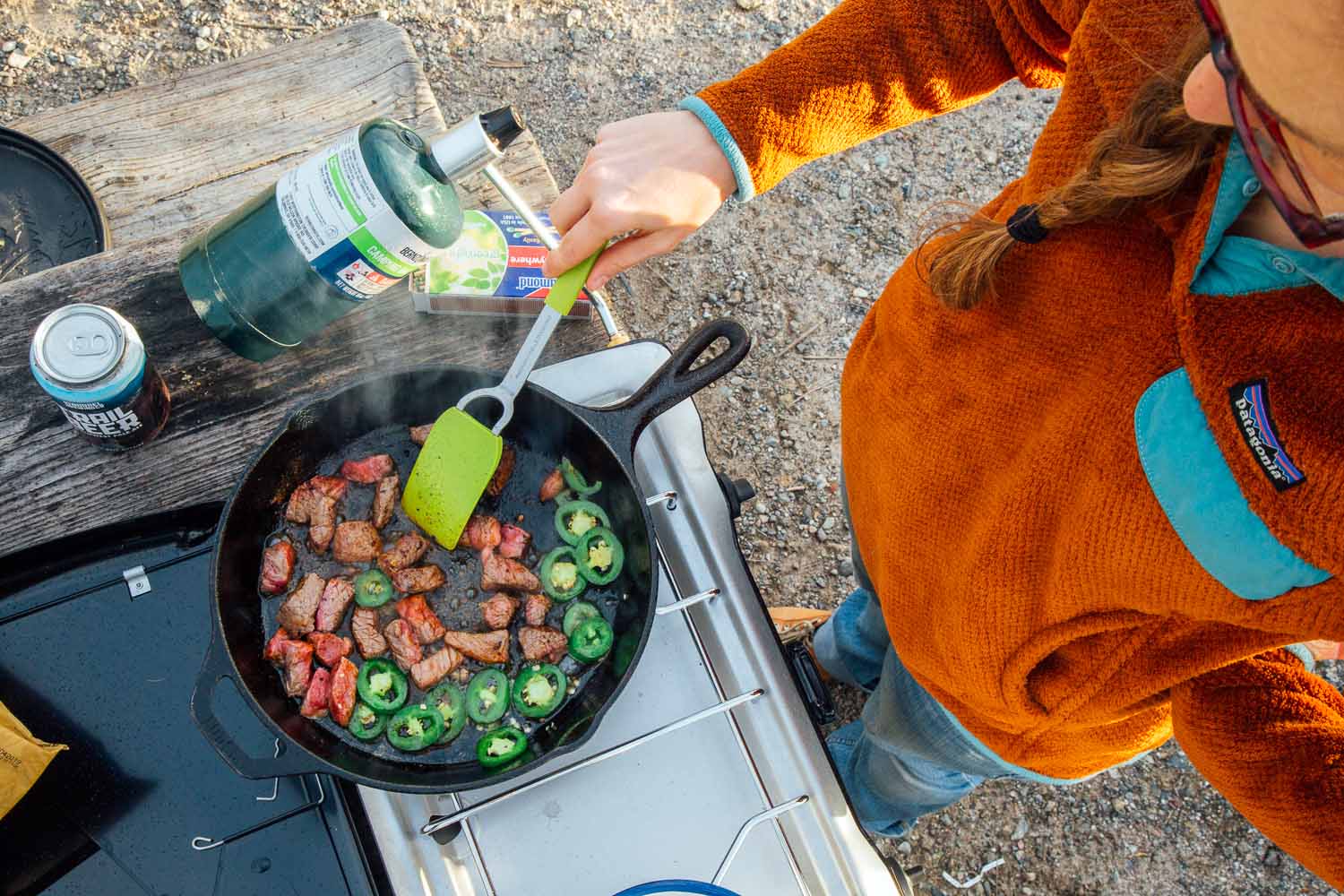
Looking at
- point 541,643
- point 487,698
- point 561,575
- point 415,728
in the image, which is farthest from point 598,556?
point 415,728

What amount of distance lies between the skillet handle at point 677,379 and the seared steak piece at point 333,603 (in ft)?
1.93

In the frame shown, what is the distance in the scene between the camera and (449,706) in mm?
1423

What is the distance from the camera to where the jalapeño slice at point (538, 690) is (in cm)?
143

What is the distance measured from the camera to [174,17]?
10.2 ft

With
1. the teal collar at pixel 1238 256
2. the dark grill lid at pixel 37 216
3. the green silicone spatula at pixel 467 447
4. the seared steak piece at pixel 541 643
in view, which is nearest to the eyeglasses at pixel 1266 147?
the teal collar at pixel 1238 256

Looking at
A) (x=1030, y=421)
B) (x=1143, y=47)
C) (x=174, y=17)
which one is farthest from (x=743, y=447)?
(x=174, y=17)

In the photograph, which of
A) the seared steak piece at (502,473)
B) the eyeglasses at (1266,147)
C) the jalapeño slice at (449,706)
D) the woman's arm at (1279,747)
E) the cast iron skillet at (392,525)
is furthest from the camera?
the seared steak piece at (502,473)

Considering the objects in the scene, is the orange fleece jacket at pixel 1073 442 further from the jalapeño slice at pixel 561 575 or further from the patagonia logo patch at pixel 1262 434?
the jalapeño slice at pixel 561 575

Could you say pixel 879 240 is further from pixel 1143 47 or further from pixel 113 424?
pixel 113 424

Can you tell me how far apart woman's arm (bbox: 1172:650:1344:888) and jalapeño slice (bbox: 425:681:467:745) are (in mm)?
1108

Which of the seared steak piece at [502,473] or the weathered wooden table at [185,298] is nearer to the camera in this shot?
the weathered wooden table at [185,298]

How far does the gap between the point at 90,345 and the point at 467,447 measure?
0.54 metres

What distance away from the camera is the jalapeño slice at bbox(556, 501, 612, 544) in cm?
153

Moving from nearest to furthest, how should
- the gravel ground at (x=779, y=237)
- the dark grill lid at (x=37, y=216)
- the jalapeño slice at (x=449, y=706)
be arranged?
1. the jalapeño slice at (x=449, y=706)
2. the dark grill lid at (x=37, y=216)
3. the gravel ground at (x=779, y=237)
